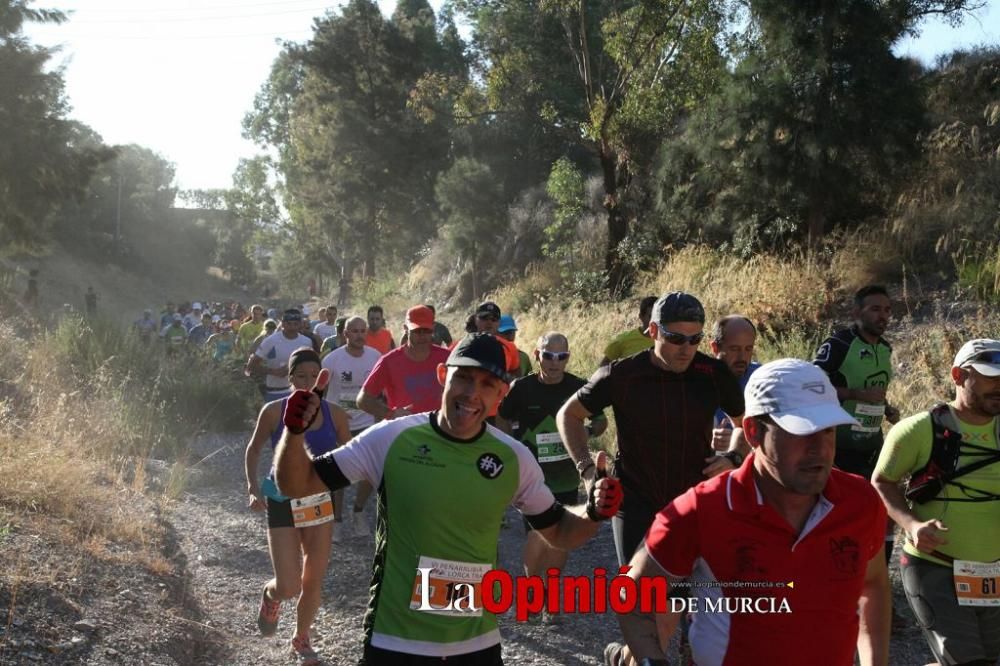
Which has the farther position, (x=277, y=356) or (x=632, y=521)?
(x=277, y=356)

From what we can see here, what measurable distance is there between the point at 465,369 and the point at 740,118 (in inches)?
553

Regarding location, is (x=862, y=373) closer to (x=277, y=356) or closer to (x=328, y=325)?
(x=277, y=356)

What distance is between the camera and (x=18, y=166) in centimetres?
2642

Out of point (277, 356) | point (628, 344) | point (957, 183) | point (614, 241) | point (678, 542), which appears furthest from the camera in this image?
point (614, 241)

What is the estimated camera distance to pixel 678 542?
9.62ft

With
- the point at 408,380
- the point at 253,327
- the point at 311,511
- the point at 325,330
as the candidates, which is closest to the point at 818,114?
the point at 325,330

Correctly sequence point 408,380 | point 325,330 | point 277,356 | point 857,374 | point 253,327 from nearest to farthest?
point 857,374
point 408,380
point 277,356
point 325,330
point 253,327

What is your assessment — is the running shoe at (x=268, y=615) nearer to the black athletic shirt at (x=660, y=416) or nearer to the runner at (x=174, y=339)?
the black athletic shirt at (x=660, y=416)

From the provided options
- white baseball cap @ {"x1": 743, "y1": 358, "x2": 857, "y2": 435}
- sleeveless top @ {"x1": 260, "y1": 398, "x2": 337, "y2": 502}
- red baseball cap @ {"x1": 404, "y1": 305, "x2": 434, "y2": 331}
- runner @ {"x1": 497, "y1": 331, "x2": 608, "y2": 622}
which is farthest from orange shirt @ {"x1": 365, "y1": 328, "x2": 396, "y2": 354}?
white baseball cap @ {"x1": 743, "y1": 358, "x2": 857, "y2": 435}

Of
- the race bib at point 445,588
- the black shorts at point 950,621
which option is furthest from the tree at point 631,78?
the race bib at point 445,588

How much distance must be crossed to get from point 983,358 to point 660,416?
4.80ft

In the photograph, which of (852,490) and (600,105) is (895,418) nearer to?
(852,490)

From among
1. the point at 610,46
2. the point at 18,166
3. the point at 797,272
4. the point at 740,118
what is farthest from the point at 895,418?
the point at 18,166

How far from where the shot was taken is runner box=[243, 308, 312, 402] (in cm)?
1066
